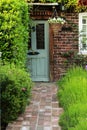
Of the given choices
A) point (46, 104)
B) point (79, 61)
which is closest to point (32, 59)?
point (79, 61)

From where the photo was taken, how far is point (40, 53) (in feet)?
44.7

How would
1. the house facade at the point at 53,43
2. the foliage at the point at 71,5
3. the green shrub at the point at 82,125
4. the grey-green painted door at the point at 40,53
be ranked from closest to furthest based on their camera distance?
the green shrub at the point at 82,125 < the foliage at the point at 71,5 < the house facade at the point at 53,43 < the grey-green painted door at the point at 40,53

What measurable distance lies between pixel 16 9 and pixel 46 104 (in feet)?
7.96

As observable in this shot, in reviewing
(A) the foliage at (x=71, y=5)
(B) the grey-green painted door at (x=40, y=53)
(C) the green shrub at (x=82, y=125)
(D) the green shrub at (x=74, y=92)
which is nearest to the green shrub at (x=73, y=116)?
(C) the green shrub at (x=82, y=125)

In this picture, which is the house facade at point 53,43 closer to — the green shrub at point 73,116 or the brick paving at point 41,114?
the brick paving at point 41,114

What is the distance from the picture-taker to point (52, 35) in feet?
43.8

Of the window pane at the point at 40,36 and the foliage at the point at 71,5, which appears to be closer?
the foliage at the point at 71,5

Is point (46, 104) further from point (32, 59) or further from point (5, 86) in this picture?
point (32, 59)

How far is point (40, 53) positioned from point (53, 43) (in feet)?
1.92

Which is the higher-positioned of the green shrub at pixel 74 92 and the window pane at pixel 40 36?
the window pane at pixel 40 36

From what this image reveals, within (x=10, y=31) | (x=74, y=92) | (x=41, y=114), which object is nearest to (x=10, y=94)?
(x=74, y=92)

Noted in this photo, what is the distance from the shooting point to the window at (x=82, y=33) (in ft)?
43.8

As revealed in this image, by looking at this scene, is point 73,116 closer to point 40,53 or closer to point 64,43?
point 64,43

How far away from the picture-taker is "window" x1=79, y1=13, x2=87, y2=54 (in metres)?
13.4
